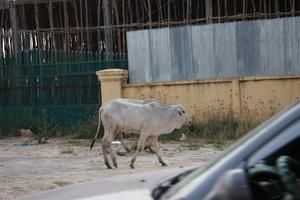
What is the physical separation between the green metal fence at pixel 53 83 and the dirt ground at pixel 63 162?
1535mm

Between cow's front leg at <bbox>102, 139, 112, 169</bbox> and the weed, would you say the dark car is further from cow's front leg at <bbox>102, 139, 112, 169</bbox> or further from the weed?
the weed

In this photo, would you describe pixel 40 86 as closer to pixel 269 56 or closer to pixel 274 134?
pixel 269 56

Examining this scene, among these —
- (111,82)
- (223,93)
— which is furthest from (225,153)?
(111,82)

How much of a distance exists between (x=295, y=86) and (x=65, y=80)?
6.15m

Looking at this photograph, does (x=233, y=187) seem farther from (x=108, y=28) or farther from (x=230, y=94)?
(x=108, y=28)

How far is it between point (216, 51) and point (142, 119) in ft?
15.4

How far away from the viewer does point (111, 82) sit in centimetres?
1709

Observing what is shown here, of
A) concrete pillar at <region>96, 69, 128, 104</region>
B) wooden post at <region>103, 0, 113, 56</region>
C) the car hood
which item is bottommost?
concrete pillar at <region>96, 69, 128, 104</region>

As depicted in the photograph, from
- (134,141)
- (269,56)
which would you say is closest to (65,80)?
(134,141)

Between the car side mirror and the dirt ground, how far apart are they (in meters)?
6.86

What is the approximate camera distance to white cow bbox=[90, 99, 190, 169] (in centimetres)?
1213

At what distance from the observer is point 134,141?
15.8 metres

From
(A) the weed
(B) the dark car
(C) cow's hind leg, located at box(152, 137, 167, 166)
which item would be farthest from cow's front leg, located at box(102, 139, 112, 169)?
(B) the dark car

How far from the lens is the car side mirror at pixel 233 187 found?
2.47 meters
